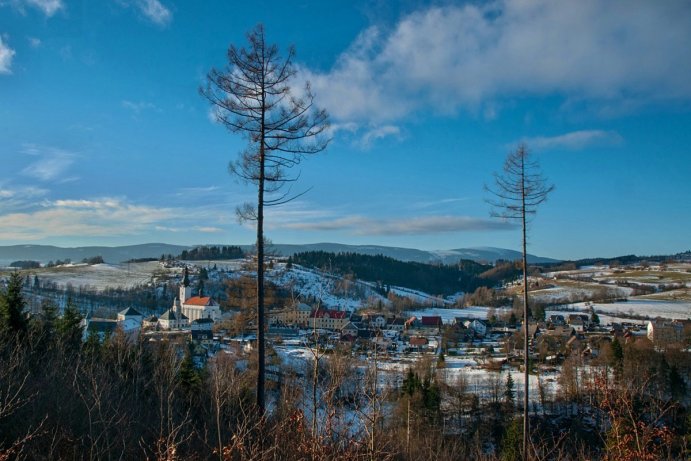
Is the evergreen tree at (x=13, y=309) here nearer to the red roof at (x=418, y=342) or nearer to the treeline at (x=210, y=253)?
the red roof at (x=418, y=342)

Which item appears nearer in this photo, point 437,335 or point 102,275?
point 437,335

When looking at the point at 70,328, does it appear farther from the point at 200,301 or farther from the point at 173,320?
the point at 200,301

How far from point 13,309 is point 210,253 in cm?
15386

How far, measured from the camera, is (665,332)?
180ft

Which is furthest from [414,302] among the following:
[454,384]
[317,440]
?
[317,440]

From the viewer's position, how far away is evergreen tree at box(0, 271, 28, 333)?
15.0 m

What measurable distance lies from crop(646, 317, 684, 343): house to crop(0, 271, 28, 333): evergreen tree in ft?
187

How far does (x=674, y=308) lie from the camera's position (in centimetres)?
8206

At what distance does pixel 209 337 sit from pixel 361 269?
100 metres

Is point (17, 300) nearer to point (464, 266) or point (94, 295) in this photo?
point (94, 295)

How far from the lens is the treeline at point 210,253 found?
6324 inches

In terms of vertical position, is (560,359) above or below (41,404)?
below

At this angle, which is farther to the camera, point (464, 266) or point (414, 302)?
point (464, 266)

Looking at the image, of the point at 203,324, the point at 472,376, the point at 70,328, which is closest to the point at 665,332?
the point at 472,376
